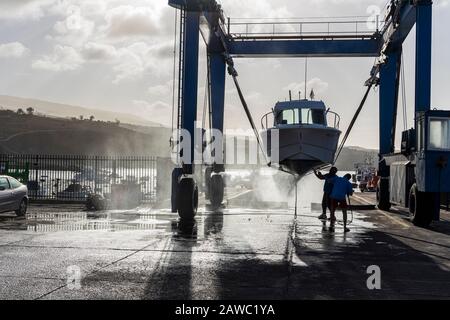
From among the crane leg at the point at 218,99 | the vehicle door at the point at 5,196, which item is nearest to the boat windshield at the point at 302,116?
the crane leg at the point at 218,99

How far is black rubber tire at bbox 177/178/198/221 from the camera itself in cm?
1636

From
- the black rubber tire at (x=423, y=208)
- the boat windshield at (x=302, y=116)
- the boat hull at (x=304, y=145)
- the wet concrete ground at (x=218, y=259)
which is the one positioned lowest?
the wet concrete ground at (x=218, y=259)

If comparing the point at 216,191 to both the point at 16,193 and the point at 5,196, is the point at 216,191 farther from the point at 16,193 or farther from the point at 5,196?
the point at 5,196

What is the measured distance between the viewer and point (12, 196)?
17562 mm

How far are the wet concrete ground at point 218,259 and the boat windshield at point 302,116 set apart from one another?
28.5ft

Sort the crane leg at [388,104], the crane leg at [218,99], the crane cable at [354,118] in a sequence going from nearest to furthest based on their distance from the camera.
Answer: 1. the crane leg at [388,104]
2. the crane leg at [218,99]
3. the crane cable at [354,118]

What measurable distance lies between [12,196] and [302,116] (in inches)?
543

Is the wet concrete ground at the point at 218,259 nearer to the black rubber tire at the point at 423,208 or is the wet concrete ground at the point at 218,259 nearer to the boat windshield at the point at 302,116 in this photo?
the black rubber tire at the point at 423,208

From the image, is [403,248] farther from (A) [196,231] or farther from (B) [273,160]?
(B) [273,160]

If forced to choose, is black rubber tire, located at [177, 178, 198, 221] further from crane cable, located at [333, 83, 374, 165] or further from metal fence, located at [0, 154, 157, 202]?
crane cable, located at [333, 83, 374, 165]

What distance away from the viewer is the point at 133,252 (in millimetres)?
10461

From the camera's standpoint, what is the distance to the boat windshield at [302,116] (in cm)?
2444

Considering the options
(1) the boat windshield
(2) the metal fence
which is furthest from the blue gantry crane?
(2) the metal fence
